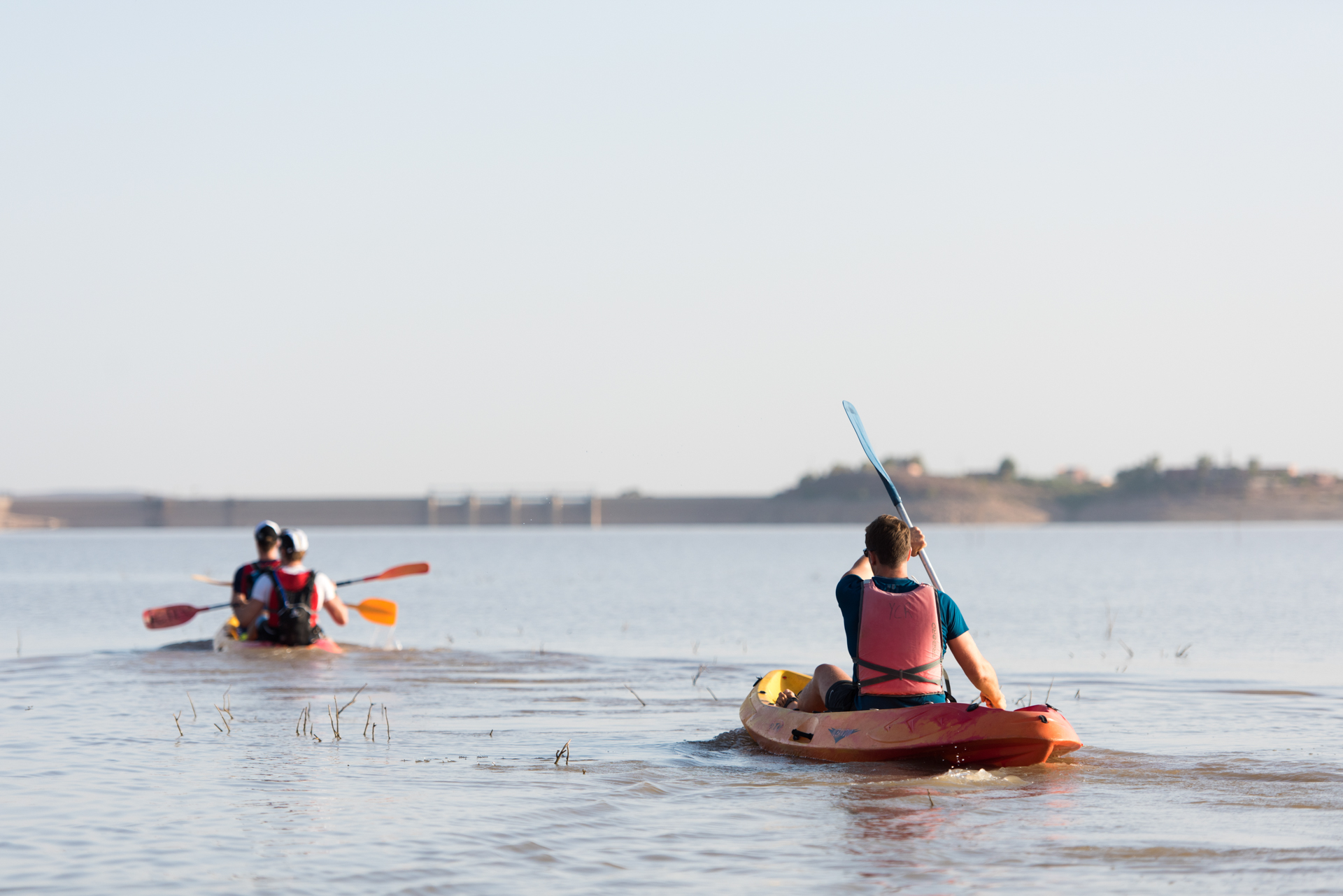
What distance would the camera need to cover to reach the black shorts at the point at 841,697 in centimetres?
859

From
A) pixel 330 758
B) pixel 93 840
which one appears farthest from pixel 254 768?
pixel 93 840

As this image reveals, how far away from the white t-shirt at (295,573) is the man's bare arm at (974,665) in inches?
335

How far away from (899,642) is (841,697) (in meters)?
0.73

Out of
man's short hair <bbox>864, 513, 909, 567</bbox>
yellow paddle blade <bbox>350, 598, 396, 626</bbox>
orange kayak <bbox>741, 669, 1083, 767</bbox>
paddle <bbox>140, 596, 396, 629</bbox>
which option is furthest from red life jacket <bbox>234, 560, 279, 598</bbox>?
man's short hair <bbox>864, 513, 909, 567</bbox>

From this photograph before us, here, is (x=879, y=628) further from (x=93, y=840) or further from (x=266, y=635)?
(x=266, y=635)

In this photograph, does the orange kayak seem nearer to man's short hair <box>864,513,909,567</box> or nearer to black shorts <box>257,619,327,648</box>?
man's short hair <box>864,513,909,567</box>

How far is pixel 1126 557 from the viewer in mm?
59750

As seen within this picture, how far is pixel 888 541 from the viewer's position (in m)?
7.78

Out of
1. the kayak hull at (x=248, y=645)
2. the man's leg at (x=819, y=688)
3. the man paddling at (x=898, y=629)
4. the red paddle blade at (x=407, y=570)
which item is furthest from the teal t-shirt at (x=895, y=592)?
the red paddle blade at (x=407, y=570)

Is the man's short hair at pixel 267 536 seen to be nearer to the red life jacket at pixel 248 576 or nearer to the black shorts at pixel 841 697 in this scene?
the red life jacket at pixel 248 576

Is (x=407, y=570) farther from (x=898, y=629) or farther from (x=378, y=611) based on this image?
(x=898, y=629)

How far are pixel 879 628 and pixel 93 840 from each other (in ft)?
13.4

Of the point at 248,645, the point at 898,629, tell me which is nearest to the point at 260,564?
the point at 248,645

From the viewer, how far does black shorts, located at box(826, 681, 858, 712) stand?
28.2ft
